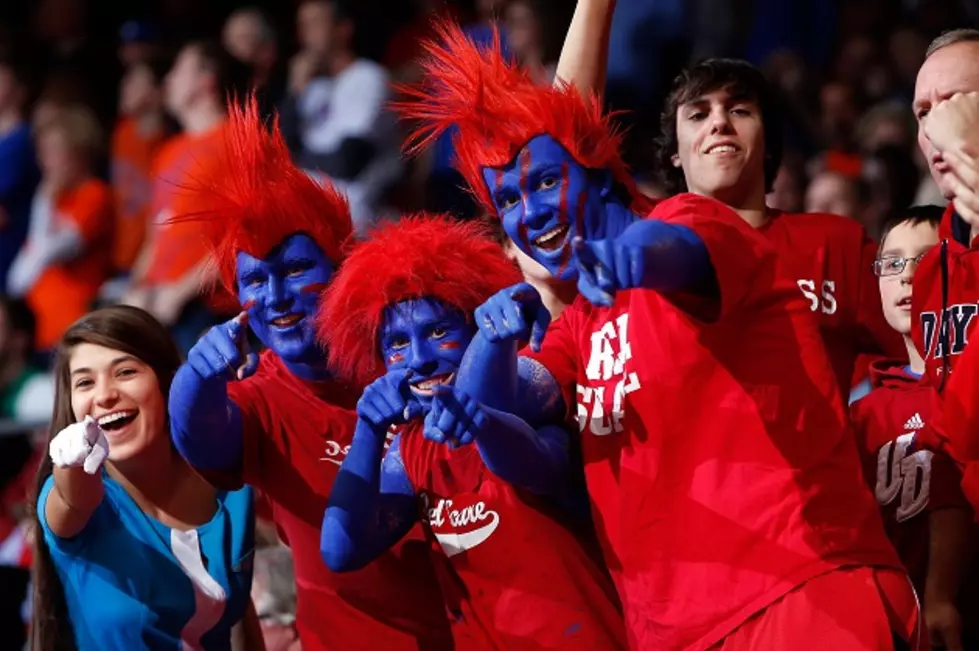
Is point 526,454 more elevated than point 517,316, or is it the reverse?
point 517,316

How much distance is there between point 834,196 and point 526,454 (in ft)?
9.68

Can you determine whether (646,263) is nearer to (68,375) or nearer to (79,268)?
(68,375)

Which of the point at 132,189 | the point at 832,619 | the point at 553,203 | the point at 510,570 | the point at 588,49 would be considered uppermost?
the point at 132,189

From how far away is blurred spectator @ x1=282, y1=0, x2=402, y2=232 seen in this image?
21.9 ft

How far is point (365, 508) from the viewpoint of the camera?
11.0 feet

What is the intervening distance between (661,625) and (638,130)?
341 centimetres

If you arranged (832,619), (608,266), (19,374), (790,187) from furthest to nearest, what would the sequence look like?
(19,374)
(790,187)
(832,619)
(608,266)

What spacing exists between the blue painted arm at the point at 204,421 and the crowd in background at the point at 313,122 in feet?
7.03

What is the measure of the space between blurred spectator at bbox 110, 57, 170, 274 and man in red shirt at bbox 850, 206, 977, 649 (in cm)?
441

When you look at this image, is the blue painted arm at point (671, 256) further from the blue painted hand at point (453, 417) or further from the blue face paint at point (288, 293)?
the blue face paint at point (288, 293)

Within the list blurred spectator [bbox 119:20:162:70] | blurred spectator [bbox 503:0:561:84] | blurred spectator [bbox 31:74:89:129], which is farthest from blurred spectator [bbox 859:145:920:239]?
blurred spectator [bbox 31:74:89:129]

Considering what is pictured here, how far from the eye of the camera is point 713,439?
2871 millimetres

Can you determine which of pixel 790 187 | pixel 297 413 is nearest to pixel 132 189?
pixel 790 187

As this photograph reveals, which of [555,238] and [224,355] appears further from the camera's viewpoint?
[224,355]
